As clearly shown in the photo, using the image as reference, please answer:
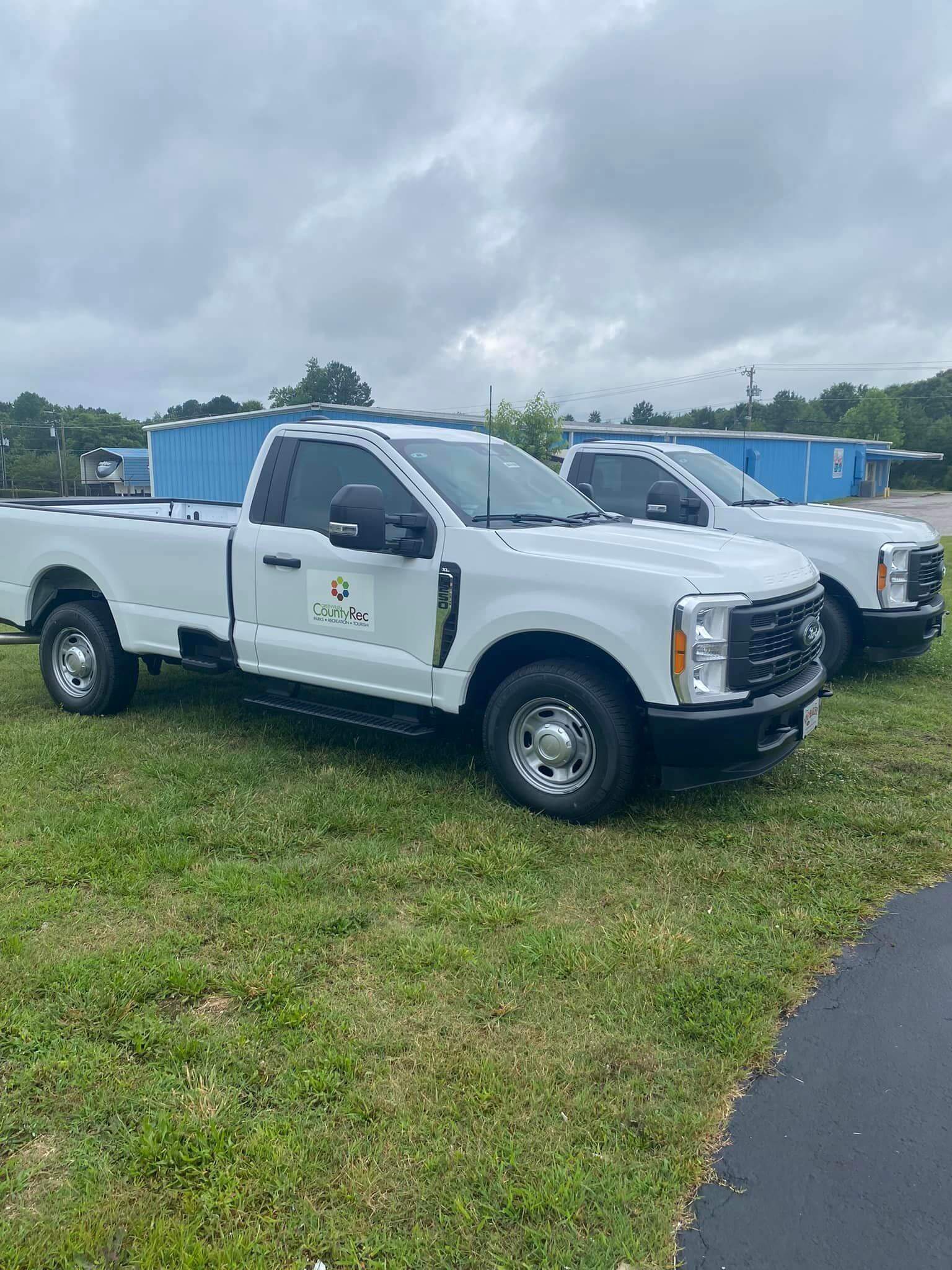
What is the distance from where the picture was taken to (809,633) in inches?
208

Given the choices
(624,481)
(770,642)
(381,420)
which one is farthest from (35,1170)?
(381,420)

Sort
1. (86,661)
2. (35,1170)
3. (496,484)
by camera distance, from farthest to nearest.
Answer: (86,661)
(496,484)
(35,1170)

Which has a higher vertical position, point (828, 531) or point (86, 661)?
point (828, 531)

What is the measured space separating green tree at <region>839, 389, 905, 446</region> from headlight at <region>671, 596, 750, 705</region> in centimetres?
8761

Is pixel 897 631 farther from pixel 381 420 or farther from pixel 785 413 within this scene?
pixel 785 413

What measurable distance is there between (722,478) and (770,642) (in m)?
4.83

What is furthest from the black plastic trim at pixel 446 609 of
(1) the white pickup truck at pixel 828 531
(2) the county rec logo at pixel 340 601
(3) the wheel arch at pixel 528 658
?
(1) the white pickup truck at pixel 828 531

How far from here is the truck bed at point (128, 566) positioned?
239 inches

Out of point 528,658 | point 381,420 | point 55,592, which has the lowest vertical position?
point 528,658

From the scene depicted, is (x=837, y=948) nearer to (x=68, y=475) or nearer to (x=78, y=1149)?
(x=78, y=1149)

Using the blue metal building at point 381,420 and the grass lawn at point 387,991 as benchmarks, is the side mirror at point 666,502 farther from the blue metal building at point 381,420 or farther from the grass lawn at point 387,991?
the blue metal building at point 381,420

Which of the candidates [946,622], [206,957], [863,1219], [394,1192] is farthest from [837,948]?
[946,622]

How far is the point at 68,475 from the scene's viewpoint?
78062 mm

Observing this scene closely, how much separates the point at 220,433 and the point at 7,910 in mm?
30338
